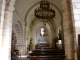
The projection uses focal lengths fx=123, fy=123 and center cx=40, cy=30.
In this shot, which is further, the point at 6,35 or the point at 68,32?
the point at 68,32

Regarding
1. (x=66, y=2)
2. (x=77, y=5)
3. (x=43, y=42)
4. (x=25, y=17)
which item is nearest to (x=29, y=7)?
(x=25, y=17)

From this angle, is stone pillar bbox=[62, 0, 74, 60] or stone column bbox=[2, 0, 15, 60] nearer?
stone column bbox=[2, 0, 15, 60]

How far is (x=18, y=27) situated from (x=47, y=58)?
6217mm

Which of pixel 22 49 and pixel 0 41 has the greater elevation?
pixel 0 41

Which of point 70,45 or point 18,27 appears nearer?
point 70,45

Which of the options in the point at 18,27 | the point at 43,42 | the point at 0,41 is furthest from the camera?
the point at 43,42

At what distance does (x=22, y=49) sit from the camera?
35.2 feet

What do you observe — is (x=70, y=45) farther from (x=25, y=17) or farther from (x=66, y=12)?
(x=25, y=17)

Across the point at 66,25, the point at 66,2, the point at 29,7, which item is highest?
the point at 29,7

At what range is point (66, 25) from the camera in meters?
3.94

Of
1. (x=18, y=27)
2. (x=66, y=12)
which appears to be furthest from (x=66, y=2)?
(x=18, y=27)

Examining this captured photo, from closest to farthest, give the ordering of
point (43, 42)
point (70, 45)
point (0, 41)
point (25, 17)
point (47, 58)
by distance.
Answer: point (0, 41) < point (70, 45) < point (47, 58) < point (25, 17) < point (43, 42)

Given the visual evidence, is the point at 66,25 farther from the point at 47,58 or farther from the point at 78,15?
the point at 47,58

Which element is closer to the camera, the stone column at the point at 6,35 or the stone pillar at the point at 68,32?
the stone column at the point at 6,35
